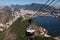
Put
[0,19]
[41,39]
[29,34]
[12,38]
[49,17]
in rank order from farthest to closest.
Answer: [49,17], [0,19], [12,38], [41,39], [29,34]

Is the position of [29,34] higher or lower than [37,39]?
higher

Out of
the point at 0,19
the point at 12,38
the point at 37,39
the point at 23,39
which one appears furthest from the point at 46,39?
the point at 0,19

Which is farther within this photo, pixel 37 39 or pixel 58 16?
pixel 58 16

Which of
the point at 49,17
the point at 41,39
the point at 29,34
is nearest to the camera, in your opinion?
the point at 29,34

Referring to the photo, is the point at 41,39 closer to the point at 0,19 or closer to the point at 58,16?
the point at 0,19

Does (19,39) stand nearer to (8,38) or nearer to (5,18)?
(8,38)

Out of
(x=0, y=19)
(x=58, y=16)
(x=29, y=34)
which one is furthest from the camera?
(x=58, y=16)

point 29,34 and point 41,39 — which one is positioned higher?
point 29,34

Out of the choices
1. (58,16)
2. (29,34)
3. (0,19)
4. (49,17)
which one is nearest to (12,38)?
(29,34)

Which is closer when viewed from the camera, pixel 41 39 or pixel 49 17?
pixel 41 39
